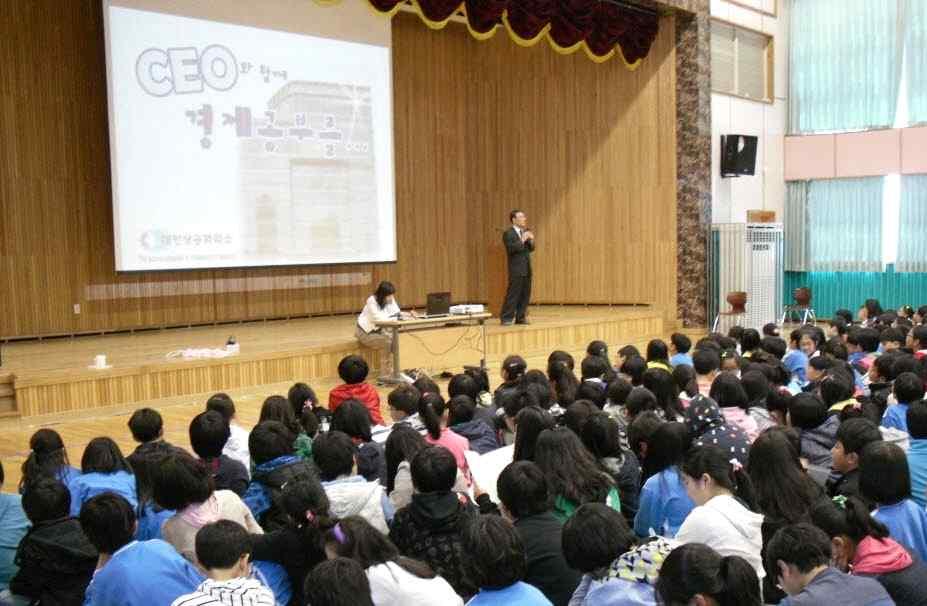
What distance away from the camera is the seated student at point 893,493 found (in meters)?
2.72

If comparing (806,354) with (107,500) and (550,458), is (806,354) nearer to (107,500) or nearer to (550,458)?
(550,458)

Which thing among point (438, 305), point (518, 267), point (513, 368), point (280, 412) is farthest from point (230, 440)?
point (518, 267)

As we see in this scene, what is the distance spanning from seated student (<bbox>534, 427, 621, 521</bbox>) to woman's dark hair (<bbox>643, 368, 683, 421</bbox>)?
1.37 m

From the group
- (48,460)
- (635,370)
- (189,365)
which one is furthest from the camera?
(189,365)

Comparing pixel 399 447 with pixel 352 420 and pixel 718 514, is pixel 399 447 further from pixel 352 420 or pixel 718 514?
pixel 718 514

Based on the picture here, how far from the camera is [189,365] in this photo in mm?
7711

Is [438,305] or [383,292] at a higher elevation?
[383,292]

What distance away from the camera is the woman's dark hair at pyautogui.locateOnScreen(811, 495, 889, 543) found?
7.93ft

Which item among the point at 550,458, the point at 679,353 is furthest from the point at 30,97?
the point at 550,458

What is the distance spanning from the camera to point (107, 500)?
2570 mm

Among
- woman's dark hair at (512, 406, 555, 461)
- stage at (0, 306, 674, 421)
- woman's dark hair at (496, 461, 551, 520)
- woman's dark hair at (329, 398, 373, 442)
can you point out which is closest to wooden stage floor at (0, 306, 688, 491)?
stage at (0, 306, 674, 421)

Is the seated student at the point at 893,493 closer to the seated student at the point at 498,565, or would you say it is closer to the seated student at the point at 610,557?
the seated student at the point at 610,557

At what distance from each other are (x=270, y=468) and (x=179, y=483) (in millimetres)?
449

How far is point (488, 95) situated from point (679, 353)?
25.3 feet
